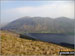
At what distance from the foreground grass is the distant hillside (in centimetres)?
27

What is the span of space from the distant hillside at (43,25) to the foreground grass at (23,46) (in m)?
0.27

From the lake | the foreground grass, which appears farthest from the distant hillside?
the foreground grass

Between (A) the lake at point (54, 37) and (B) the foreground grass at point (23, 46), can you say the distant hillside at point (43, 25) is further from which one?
(B) the foreground grass at point (23, 46)

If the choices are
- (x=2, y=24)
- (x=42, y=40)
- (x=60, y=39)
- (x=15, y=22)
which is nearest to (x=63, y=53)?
(x=60, y=39)

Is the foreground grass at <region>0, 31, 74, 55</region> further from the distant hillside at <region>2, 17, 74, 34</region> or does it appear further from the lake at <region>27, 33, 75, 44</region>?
the distant hillside at <region>2, 17, 74, 34</region>

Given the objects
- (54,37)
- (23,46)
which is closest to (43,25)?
(54,37)

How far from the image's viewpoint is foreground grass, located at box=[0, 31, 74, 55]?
3932 mm

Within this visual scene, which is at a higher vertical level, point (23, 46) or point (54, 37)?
point (54, 37)

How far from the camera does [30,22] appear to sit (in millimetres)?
3953

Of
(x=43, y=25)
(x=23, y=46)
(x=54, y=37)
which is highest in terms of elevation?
(x=43, y=25)

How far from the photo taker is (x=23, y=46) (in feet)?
13.0

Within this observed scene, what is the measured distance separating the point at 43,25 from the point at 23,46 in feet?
2.52

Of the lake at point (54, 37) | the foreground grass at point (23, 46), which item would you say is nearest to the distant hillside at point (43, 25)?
the lake at point (54, 37)

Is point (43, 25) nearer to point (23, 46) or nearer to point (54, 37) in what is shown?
point (54, 37)
